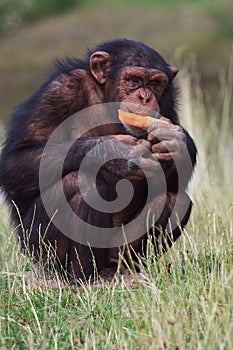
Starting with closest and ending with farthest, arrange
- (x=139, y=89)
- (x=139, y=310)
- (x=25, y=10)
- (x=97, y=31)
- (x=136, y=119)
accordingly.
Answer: (x=139, y=310), (x=136, y=119), (x=139, y=89), (x=97, y=31), (x=25, y=10)

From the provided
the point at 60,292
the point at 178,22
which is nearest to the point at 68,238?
the point at 60,292

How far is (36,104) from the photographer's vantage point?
530 cm

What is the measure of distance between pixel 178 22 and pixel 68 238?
1390 centimetres

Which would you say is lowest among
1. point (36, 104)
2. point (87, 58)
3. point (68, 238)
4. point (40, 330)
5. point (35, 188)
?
point (40, 330)

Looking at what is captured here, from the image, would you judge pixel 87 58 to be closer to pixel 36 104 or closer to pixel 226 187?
pixel 36 104

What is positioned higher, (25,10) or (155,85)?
(25,10)

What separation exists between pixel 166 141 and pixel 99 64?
89 centimetres

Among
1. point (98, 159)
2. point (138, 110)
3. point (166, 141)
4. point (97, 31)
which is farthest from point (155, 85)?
point (97, 31)

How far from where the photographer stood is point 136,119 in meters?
5.30

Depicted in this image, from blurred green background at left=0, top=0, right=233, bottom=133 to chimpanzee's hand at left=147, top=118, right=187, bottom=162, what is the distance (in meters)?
10.8

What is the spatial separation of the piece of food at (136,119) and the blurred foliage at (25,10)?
13823 mm

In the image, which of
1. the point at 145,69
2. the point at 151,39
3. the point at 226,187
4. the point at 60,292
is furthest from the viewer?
the point at 151,39

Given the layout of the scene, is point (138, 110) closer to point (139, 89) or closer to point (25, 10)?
point (139, 89)

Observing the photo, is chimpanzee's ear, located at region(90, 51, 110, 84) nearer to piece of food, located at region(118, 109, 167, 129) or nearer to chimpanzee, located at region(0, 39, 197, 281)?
chimpanzee, located at region(0, 39, 197, 281)
